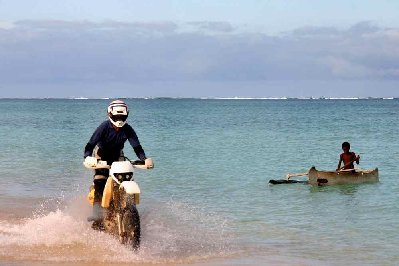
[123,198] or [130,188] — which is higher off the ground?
[130,188]

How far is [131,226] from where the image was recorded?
948cm

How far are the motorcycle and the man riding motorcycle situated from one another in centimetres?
24

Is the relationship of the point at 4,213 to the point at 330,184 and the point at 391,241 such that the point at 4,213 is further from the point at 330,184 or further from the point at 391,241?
the point at 330,184

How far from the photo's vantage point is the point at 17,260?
9703 millimetres

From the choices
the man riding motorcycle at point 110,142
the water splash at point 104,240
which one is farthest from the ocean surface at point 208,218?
the man riding motorcycle at point 110,142

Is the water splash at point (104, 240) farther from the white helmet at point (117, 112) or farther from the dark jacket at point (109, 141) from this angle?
the white helmet at point (117, 112)

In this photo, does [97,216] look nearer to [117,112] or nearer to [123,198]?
[123,198]

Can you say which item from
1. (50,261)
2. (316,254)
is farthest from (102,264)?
(316,254)

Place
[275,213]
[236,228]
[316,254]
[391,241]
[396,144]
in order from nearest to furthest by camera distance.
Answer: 1. [316,254]
2. [391,241]
3. [236,228]
4. [275,213]
5. [396,144]

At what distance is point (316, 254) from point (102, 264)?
11.2 ft

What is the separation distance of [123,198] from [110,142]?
89 cm

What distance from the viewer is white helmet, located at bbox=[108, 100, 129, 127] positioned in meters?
9.78

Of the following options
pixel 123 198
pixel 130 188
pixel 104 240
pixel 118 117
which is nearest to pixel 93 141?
pixel 118 117

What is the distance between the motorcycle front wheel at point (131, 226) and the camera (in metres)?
9.43
